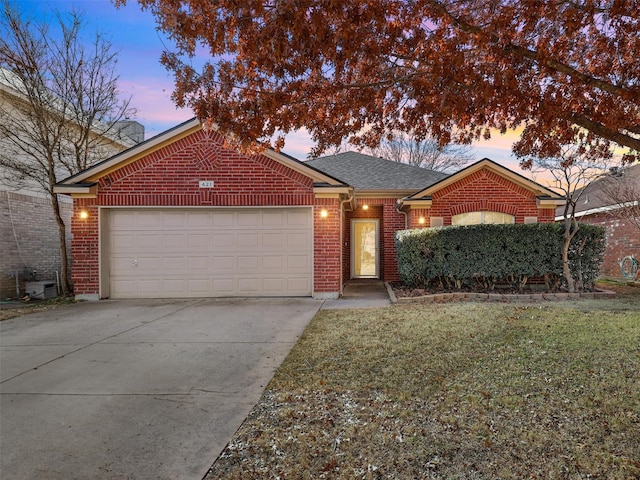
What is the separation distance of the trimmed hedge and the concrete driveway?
4.24m

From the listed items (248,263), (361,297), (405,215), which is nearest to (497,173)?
(405,215)

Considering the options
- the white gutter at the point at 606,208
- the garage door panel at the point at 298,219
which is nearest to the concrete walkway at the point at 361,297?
the garage door panel at the point at 298,219

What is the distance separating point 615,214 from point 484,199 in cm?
531

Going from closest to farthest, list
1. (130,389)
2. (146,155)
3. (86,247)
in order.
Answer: (130,389) < (86,247) < (146,155)

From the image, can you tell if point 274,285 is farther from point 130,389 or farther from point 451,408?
point 451,408

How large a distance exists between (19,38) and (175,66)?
862cm

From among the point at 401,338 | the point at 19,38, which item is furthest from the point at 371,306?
the point at 19,38

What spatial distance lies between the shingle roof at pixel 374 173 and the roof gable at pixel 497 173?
4.48 ft

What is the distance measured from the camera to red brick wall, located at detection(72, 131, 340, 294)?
32.3ft

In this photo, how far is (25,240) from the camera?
11.6 metres

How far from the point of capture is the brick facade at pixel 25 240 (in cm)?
1095

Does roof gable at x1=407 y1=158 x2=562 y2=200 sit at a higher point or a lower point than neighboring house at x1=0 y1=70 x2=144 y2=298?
higher

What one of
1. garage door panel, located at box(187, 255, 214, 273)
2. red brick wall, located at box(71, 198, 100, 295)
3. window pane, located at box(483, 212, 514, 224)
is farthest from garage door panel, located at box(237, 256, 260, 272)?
window pane, located at box(483, 212, 514, 224)

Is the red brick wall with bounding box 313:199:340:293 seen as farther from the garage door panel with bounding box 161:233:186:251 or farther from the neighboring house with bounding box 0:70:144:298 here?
the neighboring house with bounding box 0:70:144:298
